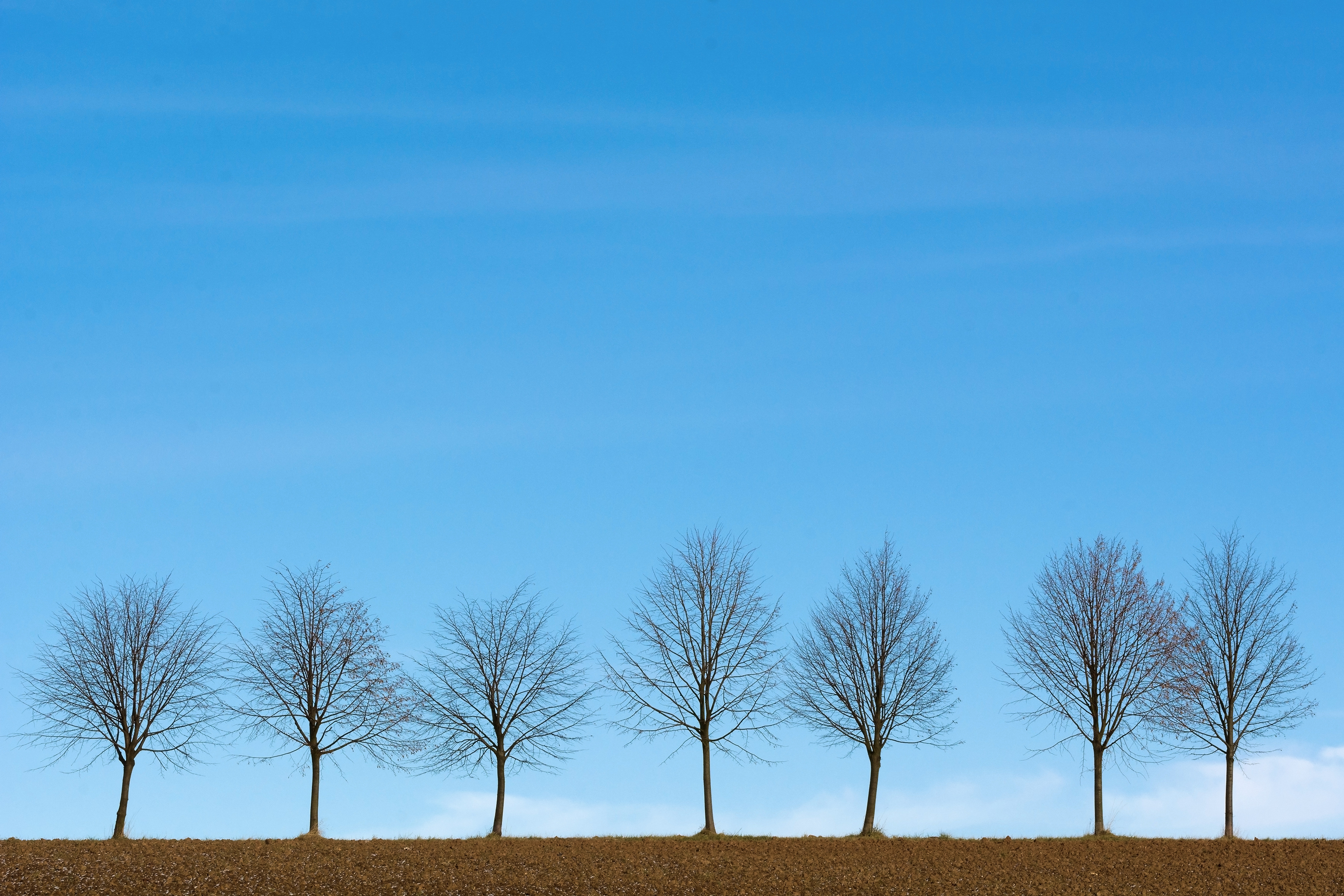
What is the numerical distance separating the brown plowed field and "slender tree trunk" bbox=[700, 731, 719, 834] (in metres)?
1.61

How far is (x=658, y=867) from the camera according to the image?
82.7 feet

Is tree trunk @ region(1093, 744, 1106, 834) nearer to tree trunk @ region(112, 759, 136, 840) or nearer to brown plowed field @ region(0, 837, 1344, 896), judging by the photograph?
brown plowed field @ region(0, 837, 1344, 896)

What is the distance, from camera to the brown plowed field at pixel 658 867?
23203 mm

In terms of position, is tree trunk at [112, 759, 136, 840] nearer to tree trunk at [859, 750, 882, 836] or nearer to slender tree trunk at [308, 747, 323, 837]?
slender tree trunk at [308, 747, 323, 837]

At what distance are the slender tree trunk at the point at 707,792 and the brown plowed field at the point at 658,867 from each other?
1.61m

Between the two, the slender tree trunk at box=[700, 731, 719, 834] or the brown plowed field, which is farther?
the slender tree trunk at box=[700, 731, 719, 834]

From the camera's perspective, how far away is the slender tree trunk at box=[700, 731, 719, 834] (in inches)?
1239

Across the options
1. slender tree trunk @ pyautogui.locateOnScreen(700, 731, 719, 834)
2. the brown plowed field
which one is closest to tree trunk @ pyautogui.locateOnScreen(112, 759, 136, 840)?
the brown plowed field

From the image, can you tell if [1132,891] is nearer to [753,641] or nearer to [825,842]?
[825,842]

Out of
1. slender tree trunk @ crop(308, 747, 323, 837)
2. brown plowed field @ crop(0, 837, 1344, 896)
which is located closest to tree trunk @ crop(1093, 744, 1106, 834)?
brown plowed field @ crop(0, 837, 1344, 896)

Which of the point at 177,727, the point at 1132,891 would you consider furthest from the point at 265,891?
the point at 1132,891

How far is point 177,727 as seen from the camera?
33219mm

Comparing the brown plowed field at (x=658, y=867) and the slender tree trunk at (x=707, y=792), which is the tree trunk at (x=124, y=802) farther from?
the slender tree trunk at (x=707, y=792)

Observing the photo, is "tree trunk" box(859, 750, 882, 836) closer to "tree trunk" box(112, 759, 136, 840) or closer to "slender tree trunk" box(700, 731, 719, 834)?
"slender tree trunk" box(700, 731, 719, 834)
